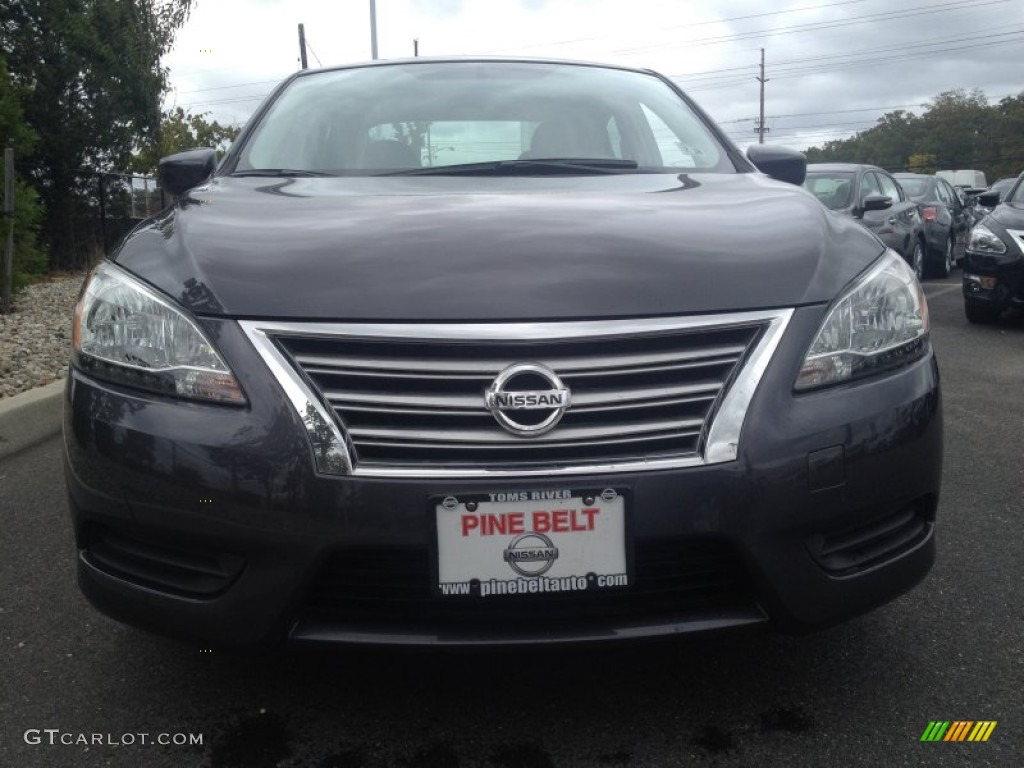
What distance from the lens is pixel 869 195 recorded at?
10.6 meters

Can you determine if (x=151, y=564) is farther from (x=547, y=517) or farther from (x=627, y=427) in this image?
(x=627, y=427)

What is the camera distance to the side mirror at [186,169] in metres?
3.10

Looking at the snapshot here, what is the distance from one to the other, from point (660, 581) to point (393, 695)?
71cm

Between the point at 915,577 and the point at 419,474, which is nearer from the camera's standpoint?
the point at 419,474

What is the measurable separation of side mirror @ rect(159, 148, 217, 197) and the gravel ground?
232 cm

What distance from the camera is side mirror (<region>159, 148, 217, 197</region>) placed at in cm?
310

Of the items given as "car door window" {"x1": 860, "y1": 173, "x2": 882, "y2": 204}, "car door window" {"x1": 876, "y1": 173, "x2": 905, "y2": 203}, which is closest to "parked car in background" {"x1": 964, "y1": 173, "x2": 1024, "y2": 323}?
"car door window" {"x1": 860, "y1": 173, "x2": 882, "y2": 204}

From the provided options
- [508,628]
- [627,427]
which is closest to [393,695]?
[508,628]

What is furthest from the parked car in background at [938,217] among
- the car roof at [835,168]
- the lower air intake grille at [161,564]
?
the lower air intake grille at [161,564]

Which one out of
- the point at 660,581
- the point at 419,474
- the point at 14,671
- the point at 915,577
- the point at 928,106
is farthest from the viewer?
the point at 928,106

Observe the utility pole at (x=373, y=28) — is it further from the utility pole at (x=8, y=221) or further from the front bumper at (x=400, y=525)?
the front bumper at (x=400, y=525)

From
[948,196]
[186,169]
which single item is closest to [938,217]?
[948,196]

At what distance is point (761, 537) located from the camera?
6.13 ft

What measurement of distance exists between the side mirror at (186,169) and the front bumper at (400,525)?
127cm
